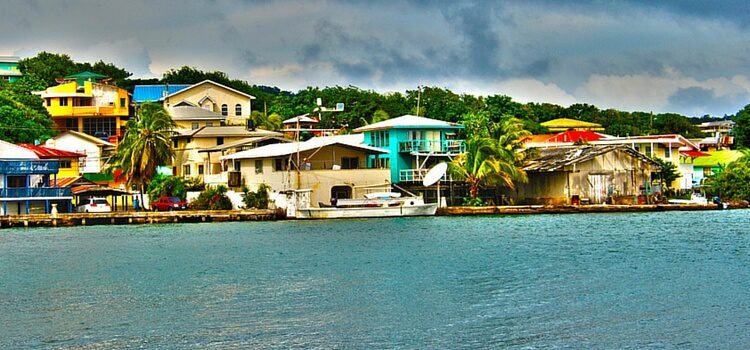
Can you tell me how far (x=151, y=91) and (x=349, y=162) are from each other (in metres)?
44.5

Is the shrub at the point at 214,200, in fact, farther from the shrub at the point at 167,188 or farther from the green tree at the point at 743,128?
the green tree at the point at 743,128

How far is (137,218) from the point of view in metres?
59.6

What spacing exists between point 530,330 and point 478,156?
41489 mm

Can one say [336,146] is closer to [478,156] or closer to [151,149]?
[478,156]

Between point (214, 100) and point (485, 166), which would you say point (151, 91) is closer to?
point (214, 100)

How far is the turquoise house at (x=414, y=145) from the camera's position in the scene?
6969 centimetres

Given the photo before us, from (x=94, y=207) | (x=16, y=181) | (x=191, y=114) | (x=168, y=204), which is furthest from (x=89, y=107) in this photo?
(x=16, y=181)

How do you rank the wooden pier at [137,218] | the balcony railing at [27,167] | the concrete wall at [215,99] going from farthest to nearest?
the concrete wall at [215,99] → the balcony railing at [27,167] → the wooden pier at [137,218]

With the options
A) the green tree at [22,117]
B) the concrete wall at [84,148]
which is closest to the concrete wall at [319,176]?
the green tree at [22,117]

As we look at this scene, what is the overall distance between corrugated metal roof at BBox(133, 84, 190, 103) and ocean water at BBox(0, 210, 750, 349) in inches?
2033

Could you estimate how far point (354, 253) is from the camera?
40.5 meters

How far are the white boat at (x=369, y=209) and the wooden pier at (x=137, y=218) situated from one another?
2.56 metres

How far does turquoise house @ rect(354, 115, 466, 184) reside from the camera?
6969 cm

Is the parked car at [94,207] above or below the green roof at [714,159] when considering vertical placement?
below
